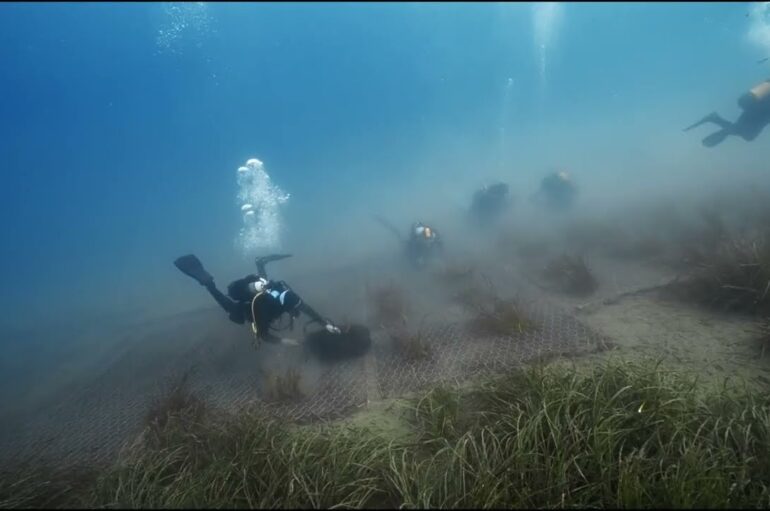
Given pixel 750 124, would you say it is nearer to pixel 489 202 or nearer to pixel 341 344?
pixel 489 202

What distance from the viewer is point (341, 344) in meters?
5.95

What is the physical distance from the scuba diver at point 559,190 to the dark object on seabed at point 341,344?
37.9ft

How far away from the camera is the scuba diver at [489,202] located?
13.2m

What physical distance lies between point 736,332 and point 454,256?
7.42 metres

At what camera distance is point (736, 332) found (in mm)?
4555

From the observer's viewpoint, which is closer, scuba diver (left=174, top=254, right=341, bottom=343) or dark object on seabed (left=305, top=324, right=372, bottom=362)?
scuba diver (left=174, top=254, right=341, bottom=343)

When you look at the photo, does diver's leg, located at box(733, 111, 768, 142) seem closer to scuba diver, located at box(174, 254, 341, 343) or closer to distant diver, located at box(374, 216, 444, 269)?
distant diver, located at box(374, 216, 444, 269)

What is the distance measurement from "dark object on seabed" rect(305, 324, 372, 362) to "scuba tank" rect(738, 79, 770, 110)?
12.3 meters

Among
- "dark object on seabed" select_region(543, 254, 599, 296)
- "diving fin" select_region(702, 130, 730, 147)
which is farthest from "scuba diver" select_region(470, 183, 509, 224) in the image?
"diving fin" select_region(702, 130, 730, 147)

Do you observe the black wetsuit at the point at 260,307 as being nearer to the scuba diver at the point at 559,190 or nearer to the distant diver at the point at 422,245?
the distant diver at the point at 422,245

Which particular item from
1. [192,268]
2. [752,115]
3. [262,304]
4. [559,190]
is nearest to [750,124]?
[752,115]

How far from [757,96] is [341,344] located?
41.9 ft

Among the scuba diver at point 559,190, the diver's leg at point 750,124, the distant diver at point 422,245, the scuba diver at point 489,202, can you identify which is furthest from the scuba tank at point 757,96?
the distant diver at point 422,245

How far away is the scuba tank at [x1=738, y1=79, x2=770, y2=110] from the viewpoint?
369 inches
